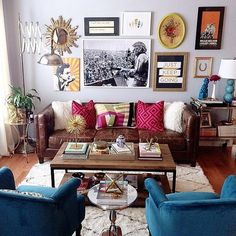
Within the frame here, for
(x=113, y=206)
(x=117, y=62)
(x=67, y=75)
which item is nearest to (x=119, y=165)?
(x=113, y=206)

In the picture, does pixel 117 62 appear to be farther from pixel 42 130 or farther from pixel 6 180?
pixel 6 180

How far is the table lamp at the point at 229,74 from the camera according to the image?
12.0 feet

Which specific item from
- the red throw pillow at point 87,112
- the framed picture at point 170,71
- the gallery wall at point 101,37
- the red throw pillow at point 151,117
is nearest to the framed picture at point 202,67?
the gallery wall at point 101,37

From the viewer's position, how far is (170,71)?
416cm

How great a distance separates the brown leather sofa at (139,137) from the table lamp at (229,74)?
2.48 ft

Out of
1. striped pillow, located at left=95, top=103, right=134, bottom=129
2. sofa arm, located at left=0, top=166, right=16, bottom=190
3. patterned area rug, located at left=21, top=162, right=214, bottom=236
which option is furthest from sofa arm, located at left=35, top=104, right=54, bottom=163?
sofa arm, located at left=0, top=166, right=16, bottom=190

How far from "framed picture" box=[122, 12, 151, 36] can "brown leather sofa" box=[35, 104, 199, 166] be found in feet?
4.65

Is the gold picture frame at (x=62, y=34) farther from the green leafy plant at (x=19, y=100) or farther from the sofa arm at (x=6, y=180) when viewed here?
the sofa arm at (x=6, y=180)

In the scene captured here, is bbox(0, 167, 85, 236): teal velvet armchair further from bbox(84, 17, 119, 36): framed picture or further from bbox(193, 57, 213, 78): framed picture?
bbox(193, 57, 213, 78): framed picture

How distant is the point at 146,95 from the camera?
4289mm

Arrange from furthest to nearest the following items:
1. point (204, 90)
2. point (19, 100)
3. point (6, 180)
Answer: point (204, 90) → point (19, 100) → point (6, 180)

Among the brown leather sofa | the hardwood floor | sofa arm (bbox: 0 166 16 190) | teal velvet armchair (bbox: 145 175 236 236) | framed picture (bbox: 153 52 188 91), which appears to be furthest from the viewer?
framed picture (bbox: 153 52 188 91)

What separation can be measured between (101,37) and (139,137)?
5.54ft

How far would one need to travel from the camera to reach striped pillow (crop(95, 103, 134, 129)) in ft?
12.8
